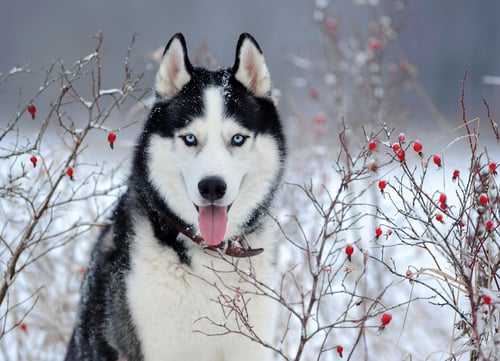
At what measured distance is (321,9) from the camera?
6262 mm

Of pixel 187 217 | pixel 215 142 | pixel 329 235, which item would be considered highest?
pixel 215 142

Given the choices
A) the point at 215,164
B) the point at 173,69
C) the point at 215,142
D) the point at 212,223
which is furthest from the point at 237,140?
the point at 173,69

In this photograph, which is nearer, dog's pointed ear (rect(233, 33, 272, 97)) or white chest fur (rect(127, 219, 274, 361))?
white chest fur (rect(127, 219, 274, 361))

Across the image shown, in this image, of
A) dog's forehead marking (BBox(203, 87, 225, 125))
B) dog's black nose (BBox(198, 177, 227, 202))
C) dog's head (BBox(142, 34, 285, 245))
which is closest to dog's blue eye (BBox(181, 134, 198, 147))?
dog's head (BBox(142, 34, 285, 245))

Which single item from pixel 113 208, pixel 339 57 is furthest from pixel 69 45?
pixel 113 208

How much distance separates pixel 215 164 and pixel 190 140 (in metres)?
0.21

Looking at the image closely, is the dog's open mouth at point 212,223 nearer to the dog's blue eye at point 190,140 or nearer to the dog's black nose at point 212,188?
the dog's black nose at point 212,188

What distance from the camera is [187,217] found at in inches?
112

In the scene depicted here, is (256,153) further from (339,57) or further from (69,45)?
(69,45)

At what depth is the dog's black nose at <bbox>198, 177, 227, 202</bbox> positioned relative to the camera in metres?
2.53

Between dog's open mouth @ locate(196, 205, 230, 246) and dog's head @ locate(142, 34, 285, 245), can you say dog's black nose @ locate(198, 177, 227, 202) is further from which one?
dog's open mouth @ locate(196, 205, 230, 246)

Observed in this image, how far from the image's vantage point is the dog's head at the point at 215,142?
2.63 m

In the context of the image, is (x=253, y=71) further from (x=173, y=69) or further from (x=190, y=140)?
(x=190, y=140)

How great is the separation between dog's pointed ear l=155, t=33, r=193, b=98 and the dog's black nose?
598 millimetres
